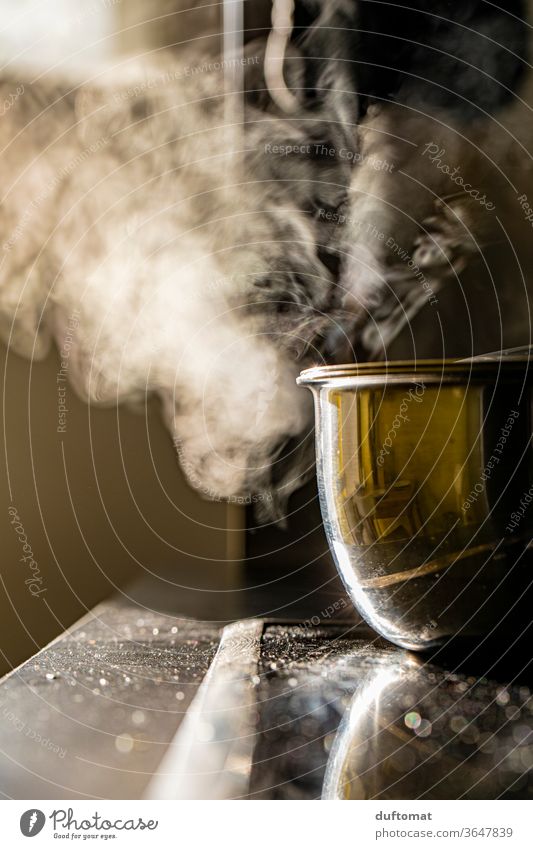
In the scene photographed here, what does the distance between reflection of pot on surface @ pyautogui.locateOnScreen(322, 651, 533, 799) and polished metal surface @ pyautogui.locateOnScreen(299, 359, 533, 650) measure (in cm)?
3

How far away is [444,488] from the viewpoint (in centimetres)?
27

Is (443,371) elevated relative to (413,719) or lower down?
elevated

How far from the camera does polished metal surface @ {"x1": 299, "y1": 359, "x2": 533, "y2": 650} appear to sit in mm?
267

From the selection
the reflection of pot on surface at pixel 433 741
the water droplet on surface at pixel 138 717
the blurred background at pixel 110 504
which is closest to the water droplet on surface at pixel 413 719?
the reflection of pot on surface at pixel 433 741

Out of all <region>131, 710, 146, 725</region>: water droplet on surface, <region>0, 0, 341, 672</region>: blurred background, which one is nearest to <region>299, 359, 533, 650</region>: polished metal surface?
<region>131, 710, 146, 725</region>: water droplet on surface

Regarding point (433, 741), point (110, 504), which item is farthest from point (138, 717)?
point (110, 504)

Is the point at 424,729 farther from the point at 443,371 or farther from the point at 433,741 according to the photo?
the point at 443,371
